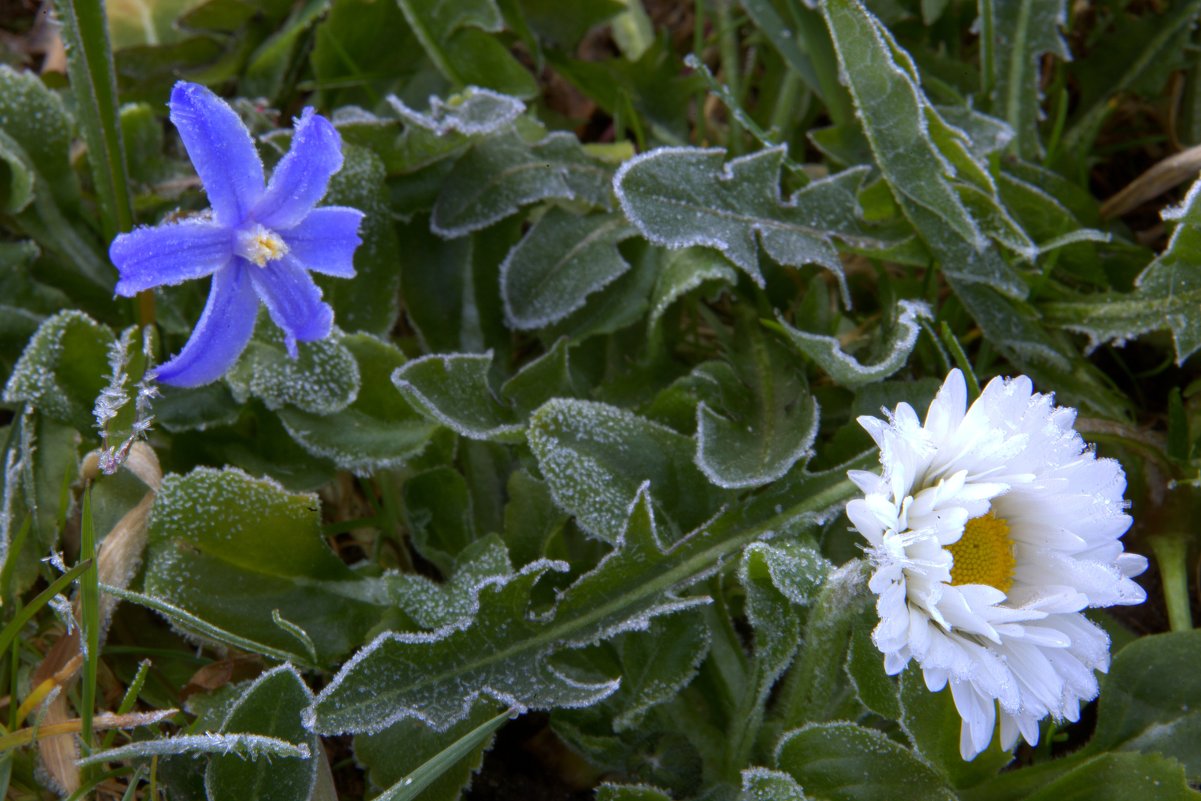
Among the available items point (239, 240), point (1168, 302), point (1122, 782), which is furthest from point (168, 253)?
point (1168, 302)

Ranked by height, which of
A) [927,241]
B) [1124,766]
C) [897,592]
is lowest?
[1124,766]

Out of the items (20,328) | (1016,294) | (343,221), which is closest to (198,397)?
(20,328)

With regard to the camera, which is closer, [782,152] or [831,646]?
[831,646]

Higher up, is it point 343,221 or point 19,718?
point 343,221

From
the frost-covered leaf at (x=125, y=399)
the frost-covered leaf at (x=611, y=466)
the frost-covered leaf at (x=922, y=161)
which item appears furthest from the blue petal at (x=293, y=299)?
the frost-covered leaf at (x=922, y=161)

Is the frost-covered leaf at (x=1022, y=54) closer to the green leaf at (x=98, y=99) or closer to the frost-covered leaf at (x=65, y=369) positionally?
the green leaf at (x=98, y=99)

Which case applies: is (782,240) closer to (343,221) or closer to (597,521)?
(597,521)

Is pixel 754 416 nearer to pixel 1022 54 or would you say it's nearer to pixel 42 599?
pixel 1022 54
